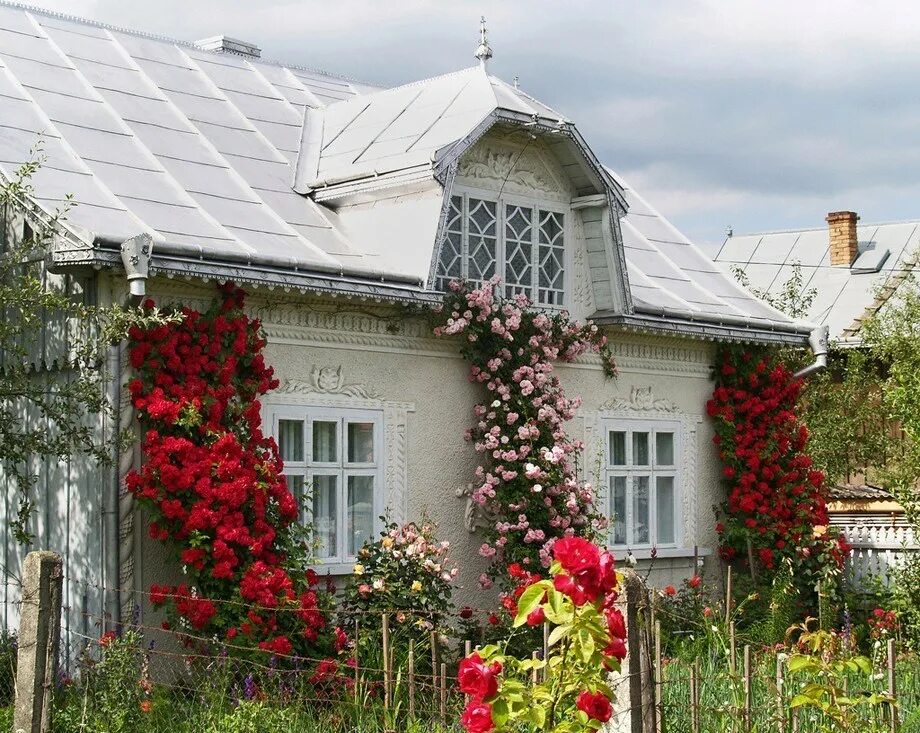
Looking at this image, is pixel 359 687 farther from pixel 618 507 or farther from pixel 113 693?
pixel 618 507

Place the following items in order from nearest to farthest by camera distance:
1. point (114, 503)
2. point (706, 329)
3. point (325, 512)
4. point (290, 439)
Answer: point (114, 503) < point (290, 439) < point (325, 512) < point (706, 329)

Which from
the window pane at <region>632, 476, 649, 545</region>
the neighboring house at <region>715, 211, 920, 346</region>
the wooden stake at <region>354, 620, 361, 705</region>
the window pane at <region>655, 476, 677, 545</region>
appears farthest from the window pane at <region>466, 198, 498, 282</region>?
the neighboring house at <region>715, 211, 920, 346</region>

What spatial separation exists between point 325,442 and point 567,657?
585cm

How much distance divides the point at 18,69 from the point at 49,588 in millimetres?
6039

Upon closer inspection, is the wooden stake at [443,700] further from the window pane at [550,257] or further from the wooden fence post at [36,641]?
the window pane at [550,257]

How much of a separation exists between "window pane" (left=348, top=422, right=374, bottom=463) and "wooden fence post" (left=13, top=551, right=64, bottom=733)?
4582 mm

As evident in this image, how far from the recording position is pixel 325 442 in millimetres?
10875

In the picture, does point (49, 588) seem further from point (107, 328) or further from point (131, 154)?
point (131, 154)

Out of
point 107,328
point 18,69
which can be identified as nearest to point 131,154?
point 18,69

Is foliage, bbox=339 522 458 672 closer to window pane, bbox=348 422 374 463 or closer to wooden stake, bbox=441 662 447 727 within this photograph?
window pane, bbox=348 422 374 463

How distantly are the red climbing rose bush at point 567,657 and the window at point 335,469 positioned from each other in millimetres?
5274

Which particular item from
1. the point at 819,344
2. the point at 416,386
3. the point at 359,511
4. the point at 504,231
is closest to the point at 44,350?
the point at 359,511

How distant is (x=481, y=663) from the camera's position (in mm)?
5105

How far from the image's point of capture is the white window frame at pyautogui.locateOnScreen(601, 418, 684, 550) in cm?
1315
